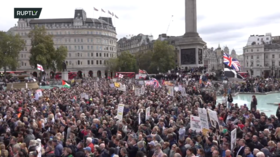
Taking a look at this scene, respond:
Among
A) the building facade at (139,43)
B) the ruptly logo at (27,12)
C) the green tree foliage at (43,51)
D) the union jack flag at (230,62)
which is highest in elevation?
the building facade at (139,43)

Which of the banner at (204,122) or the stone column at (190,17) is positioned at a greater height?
the stone column at (190,17)

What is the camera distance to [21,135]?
9273 millimetres

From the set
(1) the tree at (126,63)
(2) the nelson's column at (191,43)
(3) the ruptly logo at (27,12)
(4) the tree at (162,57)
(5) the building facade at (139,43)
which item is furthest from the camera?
(5) the building facade at (139,43)

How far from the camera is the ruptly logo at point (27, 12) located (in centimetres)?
1422

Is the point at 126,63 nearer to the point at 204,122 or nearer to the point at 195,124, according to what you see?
the point at 195,124

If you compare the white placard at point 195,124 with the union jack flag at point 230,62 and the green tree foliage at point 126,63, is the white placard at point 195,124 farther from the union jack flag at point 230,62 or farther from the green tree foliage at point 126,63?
the green tree foliage at point 126,63

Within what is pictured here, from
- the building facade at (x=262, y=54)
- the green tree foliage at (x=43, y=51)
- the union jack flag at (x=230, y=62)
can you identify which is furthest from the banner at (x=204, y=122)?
the building facade at (x=262, y=54)

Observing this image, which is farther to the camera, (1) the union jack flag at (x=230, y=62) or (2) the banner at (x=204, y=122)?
(1) the union jack flag at (x=230, y=62)

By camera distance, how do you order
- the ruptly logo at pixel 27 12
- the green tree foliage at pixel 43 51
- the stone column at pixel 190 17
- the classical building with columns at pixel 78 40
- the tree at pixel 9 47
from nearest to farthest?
1. the ruptly logo at pixel 27 12
2. the stone column at pixel 190 17
3. the tree at pixel 9 47
4. the green tree foliage at pixel 43 51
5. the classical building with columns at pixel 78 40

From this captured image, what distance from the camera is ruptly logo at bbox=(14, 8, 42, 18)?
14.2m

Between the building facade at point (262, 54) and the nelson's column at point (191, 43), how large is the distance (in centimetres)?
6806

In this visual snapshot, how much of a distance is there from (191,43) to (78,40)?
58.3 m

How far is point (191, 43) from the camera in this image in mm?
46031

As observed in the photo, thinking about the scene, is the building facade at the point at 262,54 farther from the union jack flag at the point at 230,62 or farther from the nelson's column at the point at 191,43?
the union jack flag at the point at 230,62
